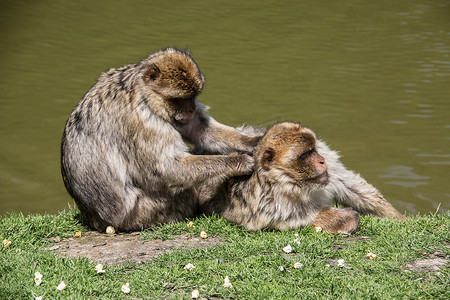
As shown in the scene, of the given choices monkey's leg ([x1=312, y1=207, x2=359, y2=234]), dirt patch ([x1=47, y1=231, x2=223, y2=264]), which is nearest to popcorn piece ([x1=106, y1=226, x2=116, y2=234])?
dirt patch ([x1=47, y1=231, x2=223, y2=264])

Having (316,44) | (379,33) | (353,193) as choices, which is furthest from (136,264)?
(379,33)

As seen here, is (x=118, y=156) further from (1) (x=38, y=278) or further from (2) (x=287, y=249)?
(2) (x=287, y=249)

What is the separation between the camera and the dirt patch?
16.5 feet

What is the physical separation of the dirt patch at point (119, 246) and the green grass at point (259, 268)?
115 millimetres

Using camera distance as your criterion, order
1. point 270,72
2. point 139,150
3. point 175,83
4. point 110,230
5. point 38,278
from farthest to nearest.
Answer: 1. point 270,72
2. point 110,230
3. point 139,150
4. point 175,83
5. point 38,278

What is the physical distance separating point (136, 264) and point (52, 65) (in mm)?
9008

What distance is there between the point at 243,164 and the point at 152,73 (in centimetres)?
108

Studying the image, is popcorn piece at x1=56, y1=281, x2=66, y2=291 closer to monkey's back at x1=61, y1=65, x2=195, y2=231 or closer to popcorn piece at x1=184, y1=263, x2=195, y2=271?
popcorn piece at x1=184, y1=263, x2=195, y2=271

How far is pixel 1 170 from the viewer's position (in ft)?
31.4

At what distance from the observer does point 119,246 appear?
17.3ft

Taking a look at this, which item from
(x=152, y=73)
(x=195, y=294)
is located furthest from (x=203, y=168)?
(x=195, y=294)

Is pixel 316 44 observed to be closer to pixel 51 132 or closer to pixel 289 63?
pixel 289 63

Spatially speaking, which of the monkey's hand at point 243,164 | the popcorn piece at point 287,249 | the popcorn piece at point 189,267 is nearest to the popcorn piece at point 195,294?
the popcorn piece at point 189,267

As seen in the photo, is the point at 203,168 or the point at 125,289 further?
the point at 203,168
